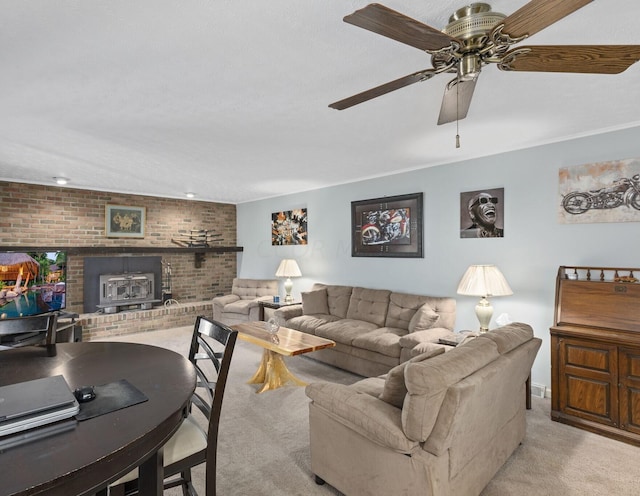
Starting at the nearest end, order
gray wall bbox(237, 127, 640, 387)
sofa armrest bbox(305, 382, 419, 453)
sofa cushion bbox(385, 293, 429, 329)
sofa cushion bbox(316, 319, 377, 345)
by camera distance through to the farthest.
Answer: sofa armrest bbox(305, 382, 419, 453) → gray wall bbox(237, 127, 640, 387) → sofa cushion bbox(316, 319, 377, 345) → sofa cushion bbox(385, 293, 429, 329)

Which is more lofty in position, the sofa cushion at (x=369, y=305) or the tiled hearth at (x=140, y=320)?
the sofa cushion at (x=369, y=305)

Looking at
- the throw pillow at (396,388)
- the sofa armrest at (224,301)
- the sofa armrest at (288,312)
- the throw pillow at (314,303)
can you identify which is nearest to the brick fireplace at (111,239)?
the sofa armrest at (224,301)

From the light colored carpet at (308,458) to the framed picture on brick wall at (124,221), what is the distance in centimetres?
400

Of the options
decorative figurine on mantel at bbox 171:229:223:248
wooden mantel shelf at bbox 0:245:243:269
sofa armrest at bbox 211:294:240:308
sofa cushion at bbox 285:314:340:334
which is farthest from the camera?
decorative figurine on mantel at bbox 171:229:223:248

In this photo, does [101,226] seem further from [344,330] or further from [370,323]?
[370,323]

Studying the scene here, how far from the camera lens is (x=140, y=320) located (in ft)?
19.0

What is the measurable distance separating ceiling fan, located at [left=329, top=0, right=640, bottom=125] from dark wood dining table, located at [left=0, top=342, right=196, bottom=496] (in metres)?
1.37

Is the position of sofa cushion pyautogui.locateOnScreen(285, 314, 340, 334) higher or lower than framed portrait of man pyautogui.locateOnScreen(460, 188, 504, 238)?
lower

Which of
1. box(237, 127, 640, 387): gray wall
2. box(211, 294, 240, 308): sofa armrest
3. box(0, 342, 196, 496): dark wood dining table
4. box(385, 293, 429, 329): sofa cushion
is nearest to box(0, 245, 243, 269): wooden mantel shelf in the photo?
box(211, 294, 240, 308): sofa armrest

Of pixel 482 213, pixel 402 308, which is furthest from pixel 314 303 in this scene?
pixel 482 213

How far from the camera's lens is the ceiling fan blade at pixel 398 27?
1073mm

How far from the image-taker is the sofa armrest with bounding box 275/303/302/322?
191 inches

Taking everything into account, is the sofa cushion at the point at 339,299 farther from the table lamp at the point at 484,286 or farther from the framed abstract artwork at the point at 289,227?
the table lamp at the point at 484,286

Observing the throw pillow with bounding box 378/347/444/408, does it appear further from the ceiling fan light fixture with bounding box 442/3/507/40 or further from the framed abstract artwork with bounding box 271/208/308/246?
the framed abstract artwork with bounding box 271/208/308/246
